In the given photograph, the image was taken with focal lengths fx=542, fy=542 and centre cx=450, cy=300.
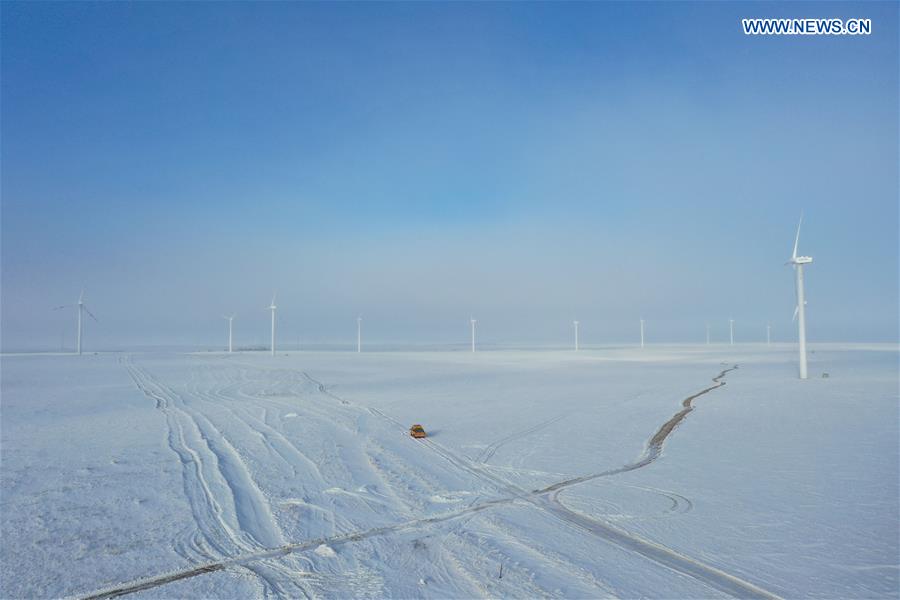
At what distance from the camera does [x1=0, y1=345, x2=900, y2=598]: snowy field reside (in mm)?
5910

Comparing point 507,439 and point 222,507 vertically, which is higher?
point 222,507

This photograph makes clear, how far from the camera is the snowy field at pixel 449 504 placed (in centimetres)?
591

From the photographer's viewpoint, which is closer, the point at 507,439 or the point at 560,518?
the point at 560,518

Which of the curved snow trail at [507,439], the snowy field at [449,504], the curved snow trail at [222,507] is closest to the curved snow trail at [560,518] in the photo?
the snowy field at [449,504]

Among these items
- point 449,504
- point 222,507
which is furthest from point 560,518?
point 222,507

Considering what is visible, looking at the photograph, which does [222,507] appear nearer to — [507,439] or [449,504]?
[449,504]

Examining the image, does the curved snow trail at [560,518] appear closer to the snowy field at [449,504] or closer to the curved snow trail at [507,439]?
the snowy field at [449,504]

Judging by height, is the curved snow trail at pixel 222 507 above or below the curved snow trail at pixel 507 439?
above

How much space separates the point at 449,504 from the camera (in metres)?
8.46

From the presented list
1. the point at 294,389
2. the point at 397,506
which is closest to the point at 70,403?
the point at 294,389

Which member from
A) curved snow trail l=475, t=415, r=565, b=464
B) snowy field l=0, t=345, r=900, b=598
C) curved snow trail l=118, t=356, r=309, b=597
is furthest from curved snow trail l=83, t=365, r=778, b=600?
curved snow trail l=475, t=415, r=565, b=464

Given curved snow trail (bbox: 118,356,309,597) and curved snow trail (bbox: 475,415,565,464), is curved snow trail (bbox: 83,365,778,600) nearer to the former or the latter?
curved snow trail (bbox: 118,356,309,597)

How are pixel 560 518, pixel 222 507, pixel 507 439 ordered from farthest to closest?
pixel 507 439 → pixel 222 507 → pixel 560 518

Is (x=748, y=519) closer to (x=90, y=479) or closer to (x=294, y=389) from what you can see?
(x=90, y=479)
